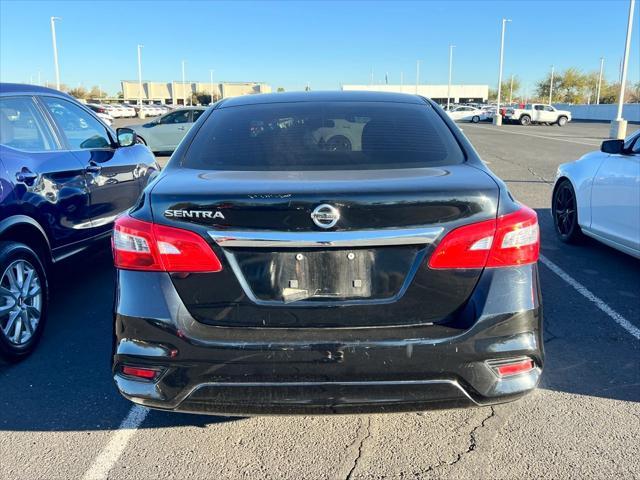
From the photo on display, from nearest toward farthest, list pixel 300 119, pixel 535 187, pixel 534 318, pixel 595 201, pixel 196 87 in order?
pixel 534 318 < pixel 300 119 < pixel 595 201 < pixel 535 187 < pixel 196 87

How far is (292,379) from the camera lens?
225 centimetres

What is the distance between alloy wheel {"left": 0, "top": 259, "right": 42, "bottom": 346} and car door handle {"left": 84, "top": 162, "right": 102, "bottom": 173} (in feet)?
3.56

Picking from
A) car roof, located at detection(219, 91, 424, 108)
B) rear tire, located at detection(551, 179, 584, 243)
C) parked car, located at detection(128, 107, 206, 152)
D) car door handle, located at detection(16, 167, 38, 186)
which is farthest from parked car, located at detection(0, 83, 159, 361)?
parked car, located at detection(128, 107, 206, 152)

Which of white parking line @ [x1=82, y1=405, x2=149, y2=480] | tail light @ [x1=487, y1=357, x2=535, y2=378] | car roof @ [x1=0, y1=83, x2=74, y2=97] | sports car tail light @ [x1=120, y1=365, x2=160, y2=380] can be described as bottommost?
white parking line @ [x1=82, y1=405, x2=149, y2=480]

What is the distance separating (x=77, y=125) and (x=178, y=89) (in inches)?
4624

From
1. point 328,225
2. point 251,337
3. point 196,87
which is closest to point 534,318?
point 328,225

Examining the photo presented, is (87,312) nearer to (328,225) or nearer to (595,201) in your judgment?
(328,225)

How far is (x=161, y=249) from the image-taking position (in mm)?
2318

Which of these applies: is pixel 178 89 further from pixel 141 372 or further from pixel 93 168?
pixel 141 372

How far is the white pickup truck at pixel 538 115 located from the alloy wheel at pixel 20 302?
49.1 meters

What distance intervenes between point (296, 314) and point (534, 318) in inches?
39.3

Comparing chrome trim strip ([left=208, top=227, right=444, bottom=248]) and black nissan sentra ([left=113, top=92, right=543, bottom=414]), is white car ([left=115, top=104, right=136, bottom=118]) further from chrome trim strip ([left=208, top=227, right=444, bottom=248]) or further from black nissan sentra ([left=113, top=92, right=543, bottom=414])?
chrome trim strip ([left=208, top=227, right=444, bottom=248])

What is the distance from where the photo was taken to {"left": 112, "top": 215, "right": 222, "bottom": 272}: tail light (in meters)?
2.28

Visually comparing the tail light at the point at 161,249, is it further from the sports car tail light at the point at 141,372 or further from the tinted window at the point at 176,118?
the tinted window at the point at 176,118
